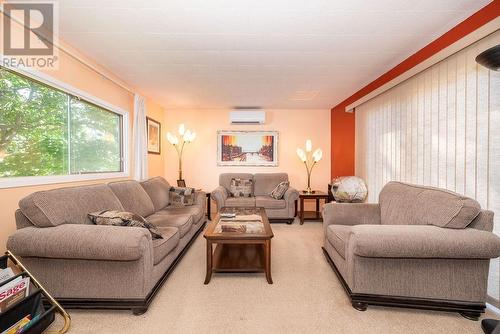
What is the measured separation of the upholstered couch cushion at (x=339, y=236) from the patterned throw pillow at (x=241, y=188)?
7.46 ft

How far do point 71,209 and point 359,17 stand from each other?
2.85 metres

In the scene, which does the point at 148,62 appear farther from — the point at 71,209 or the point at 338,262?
the point at 338,262

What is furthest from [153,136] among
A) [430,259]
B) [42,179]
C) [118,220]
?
[430,259]

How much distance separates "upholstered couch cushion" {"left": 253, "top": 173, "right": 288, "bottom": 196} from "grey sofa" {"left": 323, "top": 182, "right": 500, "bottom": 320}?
9.47 feet

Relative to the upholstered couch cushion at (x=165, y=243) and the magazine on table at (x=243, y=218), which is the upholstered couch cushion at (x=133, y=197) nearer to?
the upholstered couch cushion at (x=165, y=243)

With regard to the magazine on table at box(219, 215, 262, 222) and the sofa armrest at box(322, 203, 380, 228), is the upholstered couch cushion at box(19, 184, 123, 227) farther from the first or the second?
the sofa armrest at box(322, 203, 380, 228)

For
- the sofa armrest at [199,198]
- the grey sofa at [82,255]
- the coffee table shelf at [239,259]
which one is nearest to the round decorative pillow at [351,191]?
the coffee table shelf at [239,259]

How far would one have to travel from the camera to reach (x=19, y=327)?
135cm

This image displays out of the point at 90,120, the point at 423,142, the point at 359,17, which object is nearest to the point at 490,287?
the point at 423,142

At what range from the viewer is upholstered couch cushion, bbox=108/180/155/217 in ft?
8.77

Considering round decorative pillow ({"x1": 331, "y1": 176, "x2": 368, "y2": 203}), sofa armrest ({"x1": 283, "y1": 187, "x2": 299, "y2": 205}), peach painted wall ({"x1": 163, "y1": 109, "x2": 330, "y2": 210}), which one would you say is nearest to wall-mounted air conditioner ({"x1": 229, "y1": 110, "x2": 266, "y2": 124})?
peach painted wall ({"x1": 163, "y1": 109, "x2": 330, "y2": 210})

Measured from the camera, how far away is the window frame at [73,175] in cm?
195

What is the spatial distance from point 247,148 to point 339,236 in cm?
331

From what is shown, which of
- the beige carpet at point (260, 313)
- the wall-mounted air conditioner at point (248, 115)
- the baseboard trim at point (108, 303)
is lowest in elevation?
the beige carpet at point (260, 313)
